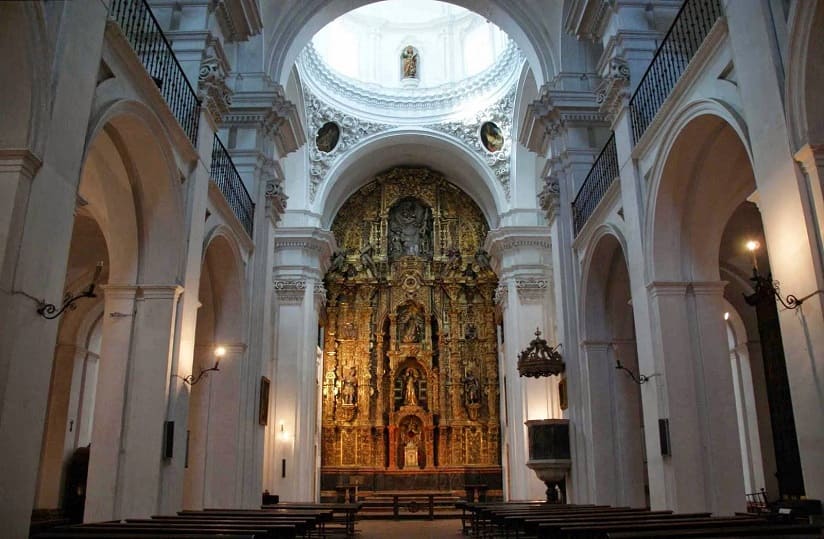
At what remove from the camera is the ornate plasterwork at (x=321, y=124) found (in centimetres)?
2225

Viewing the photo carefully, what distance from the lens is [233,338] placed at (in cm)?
1263

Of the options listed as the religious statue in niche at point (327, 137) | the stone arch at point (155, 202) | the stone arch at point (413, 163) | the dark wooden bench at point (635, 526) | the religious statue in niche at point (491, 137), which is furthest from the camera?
the stone arch at point (413, 163)

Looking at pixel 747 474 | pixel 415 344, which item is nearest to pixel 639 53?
pixel 747 474

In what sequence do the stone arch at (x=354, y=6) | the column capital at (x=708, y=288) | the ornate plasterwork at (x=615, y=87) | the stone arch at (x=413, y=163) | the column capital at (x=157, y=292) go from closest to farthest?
1. the column capital at (x=157, y=292)
2. the column capital at (x=708, y=288)
3. the ornate plasterwork at (x=615, y=87)
4. the stone arch at (x=354, y=6)
5. the stone arch at (x=413, y=163)

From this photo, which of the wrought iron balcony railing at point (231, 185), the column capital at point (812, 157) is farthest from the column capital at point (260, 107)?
the column capital at point (812, 157)

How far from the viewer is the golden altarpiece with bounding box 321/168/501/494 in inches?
933

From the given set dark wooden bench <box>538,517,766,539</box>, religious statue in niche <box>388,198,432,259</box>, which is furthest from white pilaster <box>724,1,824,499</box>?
religious statue in niche <box>388,198,432,259</box>

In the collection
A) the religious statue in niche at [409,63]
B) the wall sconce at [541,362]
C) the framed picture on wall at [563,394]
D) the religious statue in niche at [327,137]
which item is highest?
the religious statue in niche at [409,63]

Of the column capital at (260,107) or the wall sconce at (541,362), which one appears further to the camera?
the wall sconce at (541,362)

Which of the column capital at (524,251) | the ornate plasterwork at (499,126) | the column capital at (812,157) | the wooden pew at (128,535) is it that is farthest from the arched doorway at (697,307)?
the ornate plasterwork at (499,126)

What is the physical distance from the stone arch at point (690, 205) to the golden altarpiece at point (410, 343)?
15121mm

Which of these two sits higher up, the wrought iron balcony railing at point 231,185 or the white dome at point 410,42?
the white dome at point 410,42

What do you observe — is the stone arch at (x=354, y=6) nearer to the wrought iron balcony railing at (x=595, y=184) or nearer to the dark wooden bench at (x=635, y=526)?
the wrought iron balcony railing at (x=595, y=184)

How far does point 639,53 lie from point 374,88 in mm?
13848
